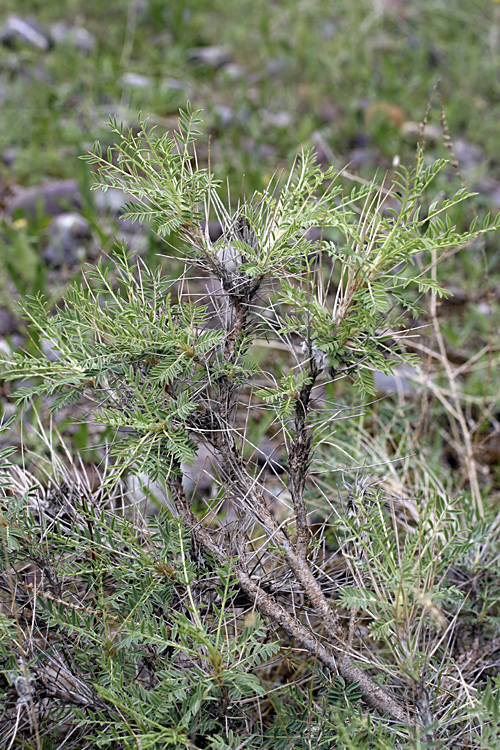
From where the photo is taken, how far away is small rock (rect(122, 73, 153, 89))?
4381mm

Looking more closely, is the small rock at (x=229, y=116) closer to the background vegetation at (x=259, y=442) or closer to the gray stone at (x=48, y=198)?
the background vegetation at (x=259, y=442)

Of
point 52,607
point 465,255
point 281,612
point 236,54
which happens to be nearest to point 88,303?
point 52,607

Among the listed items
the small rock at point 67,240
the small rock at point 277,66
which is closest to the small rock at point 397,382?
the small rock at point 67,240

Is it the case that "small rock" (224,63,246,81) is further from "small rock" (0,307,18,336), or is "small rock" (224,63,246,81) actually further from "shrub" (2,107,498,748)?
"shrub" (2,107,498,748)

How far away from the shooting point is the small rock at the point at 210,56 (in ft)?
15.9

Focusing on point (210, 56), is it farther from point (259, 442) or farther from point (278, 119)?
point (259, 442)

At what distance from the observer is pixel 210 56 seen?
192 inches

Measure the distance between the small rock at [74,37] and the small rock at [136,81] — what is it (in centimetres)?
45

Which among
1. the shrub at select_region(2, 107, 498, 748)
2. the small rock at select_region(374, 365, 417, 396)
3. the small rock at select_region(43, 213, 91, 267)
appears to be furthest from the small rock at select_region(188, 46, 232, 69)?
the shrub at select_region(2, 107, 498, 748)

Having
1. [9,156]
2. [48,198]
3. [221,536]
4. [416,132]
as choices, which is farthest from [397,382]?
[9,156]

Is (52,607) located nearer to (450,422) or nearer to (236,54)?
(450,422)

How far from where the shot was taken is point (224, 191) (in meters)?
3.29

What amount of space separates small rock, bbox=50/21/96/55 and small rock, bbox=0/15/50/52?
11 centimetres

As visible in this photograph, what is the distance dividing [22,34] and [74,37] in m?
0.38
